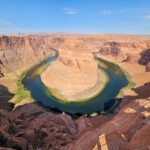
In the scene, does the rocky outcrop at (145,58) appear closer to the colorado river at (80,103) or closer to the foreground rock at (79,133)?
the colorado river at (80,103)

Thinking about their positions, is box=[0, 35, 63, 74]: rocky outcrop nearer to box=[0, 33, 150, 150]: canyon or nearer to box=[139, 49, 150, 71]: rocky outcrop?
→ box=[0, 33, 150, 150]: canyon

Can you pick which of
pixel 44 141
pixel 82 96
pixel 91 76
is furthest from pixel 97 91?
pixel 44 141

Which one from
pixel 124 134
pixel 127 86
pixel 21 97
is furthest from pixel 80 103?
pixel 124 134

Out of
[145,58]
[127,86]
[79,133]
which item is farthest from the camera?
[145,58]

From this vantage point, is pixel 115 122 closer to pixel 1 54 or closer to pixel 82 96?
pixel 82 96

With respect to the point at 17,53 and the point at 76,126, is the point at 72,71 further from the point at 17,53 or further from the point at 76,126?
the point at 76,126

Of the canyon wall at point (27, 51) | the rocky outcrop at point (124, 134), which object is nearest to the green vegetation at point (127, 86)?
the canyon wall at point (27, 51)
